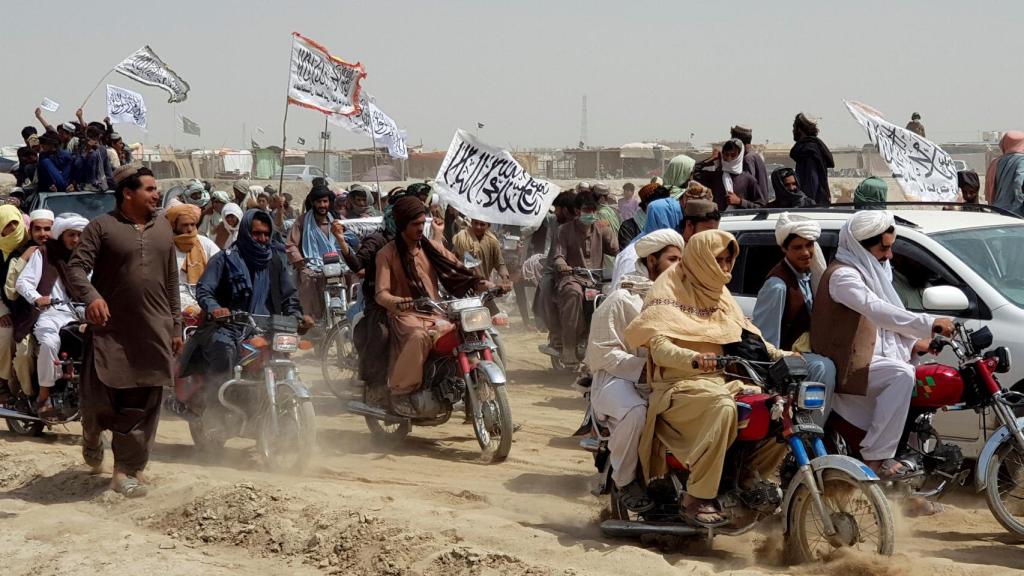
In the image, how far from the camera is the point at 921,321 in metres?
6.47

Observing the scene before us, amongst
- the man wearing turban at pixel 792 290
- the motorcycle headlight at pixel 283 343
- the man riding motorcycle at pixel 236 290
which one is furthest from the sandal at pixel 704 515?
the man riding motorcycle at pixel 236 290

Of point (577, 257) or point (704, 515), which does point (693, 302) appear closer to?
point (704, 515)

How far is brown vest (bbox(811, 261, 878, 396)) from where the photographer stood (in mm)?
6613

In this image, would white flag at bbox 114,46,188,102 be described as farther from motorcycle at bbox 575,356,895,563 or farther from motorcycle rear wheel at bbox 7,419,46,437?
motorcycle at bbox 575,356,895,563

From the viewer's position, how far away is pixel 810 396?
570cm

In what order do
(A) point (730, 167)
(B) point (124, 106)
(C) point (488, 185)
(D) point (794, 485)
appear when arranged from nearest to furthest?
(D) point (794, 485) → (A) point (730, 167) → (C) point (488, 185) → (B) point (124, 106)

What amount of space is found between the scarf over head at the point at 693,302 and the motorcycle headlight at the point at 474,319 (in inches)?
115

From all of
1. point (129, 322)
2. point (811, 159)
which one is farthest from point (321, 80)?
point (129, 322)

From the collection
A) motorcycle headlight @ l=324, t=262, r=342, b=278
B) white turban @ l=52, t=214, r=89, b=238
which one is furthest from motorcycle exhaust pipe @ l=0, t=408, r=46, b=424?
motorcycle headlight @ l=324, t=262, r=342, b=278

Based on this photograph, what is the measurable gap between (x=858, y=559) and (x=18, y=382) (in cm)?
745

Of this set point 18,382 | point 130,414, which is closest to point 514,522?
point 130,414

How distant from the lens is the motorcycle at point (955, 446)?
20.7 ft

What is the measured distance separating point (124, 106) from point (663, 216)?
18429 millimetres

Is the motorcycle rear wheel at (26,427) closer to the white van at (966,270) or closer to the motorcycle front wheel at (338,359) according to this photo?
the motorcycle front wheel at (338,359)
